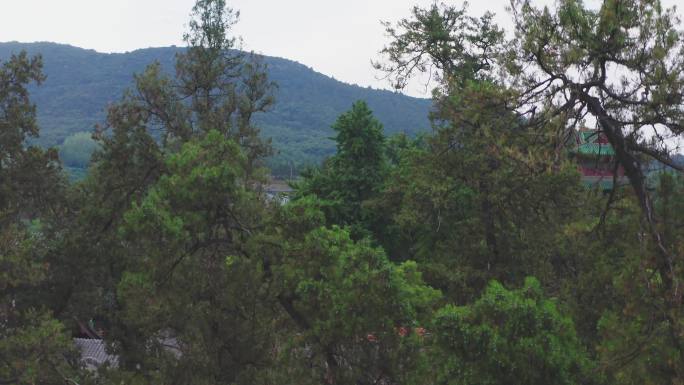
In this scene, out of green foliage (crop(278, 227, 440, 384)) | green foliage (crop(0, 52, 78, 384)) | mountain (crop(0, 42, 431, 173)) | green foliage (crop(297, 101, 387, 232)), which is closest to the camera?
green foliage (crop(278, 227, 440, 384))

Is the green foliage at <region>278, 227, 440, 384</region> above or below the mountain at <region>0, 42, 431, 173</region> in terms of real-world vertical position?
above

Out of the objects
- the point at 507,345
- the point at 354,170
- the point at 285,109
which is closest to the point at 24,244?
the point at 507,345

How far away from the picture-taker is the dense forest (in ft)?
23.8

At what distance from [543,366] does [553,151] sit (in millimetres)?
2351

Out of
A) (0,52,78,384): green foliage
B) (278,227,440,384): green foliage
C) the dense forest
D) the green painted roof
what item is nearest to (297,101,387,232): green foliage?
the dense forest

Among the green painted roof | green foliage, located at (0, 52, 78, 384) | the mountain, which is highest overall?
the green painted roof

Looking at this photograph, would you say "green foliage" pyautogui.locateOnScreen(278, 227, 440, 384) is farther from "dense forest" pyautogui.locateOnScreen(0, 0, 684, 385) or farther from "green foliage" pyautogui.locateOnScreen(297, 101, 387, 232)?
"green foliage" pyautogui.locateOnScreen(297, 101, 387, 232)

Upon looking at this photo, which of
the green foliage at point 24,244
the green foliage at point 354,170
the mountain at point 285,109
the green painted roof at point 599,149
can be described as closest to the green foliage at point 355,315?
the green painted roof at point 599,149

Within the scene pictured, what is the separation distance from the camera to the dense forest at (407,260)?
7.25 meters

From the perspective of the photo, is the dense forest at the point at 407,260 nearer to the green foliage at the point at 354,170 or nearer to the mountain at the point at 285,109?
the green foliage at the point at 354,170

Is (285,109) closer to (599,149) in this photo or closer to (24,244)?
(24,244)

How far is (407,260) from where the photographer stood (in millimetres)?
12047

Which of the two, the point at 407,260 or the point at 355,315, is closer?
the point at 355,315

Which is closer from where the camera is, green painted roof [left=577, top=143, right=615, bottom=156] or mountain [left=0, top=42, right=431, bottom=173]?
green painted roof [left=577, top=143, right=615, bottom=156]
